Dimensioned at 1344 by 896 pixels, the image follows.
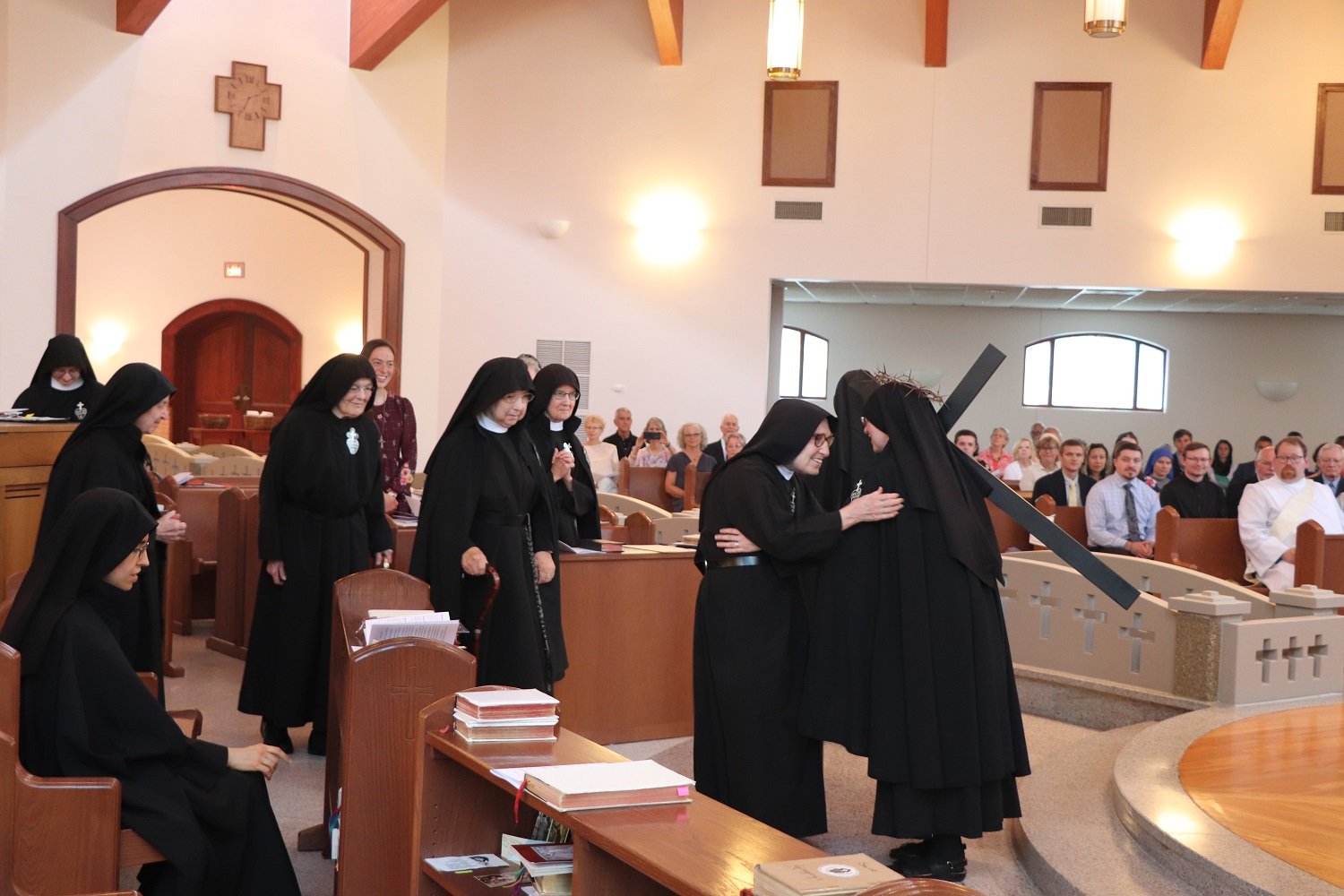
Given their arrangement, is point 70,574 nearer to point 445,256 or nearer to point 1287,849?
point 1287,849

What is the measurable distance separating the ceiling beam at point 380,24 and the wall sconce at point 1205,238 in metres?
7.47

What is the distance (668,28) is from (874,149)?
93.6 inches

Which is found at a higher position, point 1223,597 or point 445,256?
point 445,256

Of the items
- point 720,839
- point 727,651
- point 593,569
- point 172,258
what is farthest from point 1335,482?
point 172,258

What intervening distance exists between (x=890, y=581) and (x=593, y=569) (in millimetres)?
2052

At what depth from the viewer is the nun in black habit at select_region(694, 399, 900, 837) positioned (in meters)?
4.20

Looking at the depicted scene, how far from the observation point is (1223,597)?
5668 millimetres

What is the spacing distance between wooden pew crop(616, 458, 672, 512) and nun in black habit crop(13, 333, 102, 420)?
15.5 feet

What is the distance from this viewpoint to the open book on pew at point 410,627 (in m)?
3.72

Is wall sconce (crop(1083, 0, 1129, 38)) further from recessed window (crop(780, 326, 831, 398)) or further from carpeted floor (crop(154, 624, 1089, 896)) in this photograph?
recessed window (crop(780, 326, 831, 398))

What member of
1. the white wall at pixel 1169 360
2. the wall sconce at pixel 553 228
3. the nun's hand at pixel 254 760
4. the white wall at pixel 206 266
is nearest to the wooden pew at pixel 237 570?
the nun's hand at pixel 254 760

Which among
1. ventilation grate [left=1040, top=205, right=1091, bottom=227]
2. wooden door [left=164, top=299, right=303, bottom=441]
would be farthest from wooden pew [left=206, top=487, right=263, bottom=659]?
wooden door [left=164, top=299, right=303, bottom=441]

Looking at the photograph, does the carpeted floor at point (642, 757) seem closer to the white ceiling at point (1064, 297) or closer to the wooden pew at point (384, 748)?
the wooden pew at point (384, 748)

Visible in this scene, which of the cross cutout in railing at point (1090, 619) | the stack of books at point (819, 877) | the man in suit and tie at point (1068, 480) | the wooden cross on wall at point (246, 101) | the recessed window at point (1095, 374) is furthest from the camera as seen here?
the recessed window at point (1095, 374)
